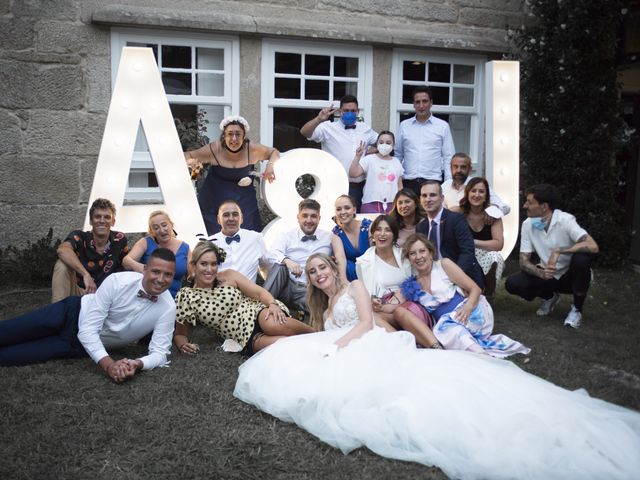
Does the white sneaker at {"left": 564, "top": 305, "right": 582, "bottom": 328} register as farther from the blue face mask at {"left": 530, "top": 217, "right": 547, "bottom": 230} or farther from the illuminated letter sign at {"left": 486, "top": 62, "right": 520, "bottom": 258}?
the illuminated letter sign at {"left": 486, "top": 62, "right": 520, "bottom": 258}

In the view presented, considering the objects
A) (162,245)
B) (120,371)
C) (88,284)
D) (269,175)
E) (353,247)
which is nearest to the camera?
(120,371)

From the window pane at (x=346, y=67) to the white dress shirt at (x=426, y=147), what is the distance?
1527 mm

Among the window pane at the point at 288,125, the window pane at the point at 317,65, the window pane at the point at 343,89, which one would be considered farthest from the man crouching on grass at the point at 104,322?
the window pane at the point at 343,89

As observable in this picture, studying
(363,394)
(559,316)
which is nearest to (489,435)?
(363,394)

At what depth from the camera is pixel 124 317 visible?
180 inches

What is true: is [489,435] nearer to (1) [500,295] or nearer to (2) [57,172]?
(1) [500,295]

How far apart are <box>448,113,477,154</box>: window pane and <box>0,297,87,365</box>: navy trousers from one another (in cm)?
649

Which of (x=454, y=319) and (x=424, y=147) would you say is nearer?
(x=454, y=319)

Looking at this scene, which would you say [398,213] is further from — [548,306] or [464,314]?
[548,306]

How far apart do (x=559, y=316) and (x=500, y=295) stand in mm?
903

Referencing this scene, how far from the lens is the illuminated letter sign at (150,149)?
6121mm

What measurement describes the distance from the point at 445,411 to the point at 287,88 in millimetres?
6131

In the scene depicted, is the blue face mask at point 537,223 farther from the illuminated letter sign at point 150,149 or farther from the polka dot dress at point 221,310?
the illuminated letter sign at point 150,149

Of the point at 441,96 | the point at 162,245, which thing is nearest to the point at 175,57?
the point at 162,245
